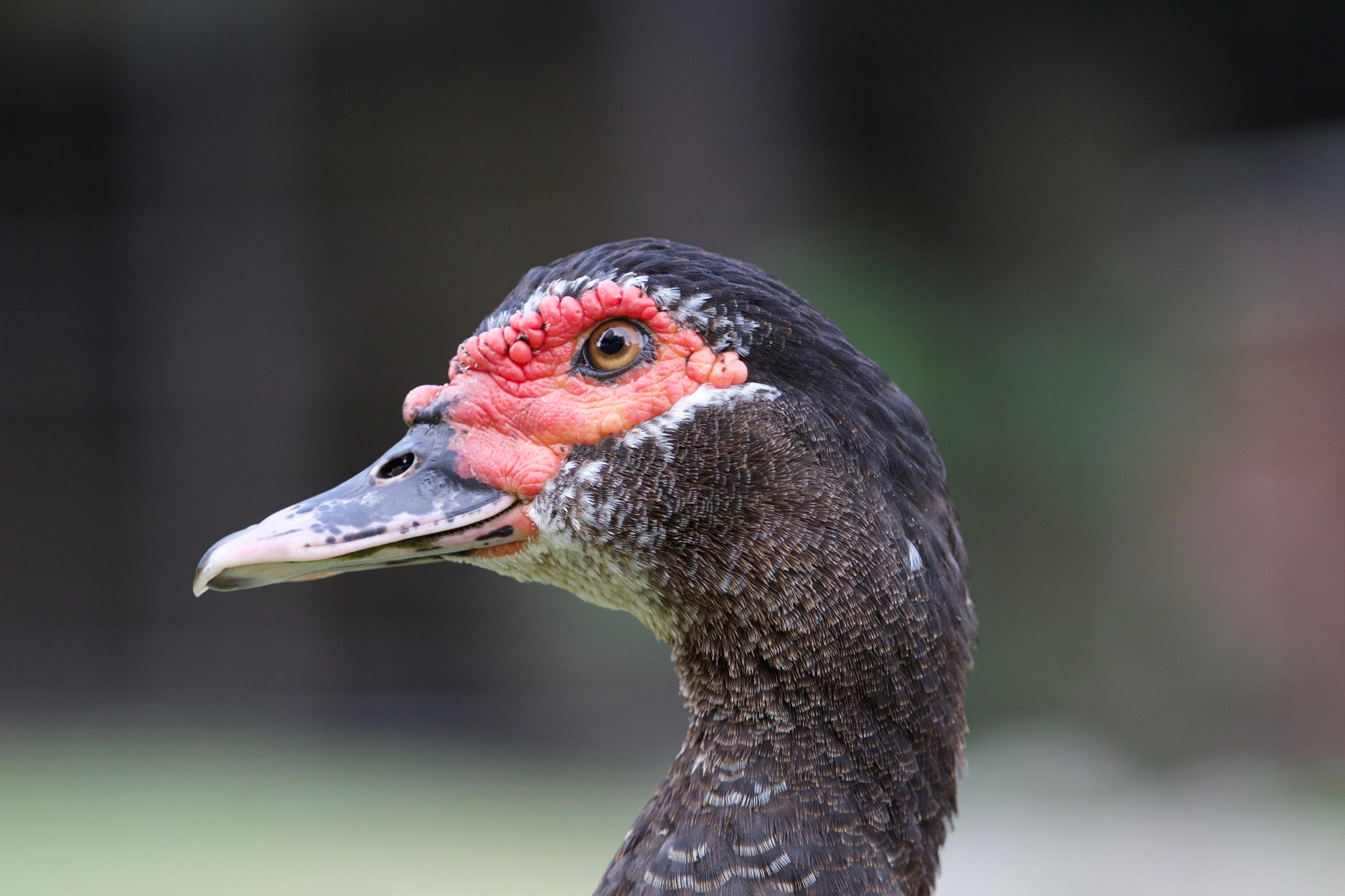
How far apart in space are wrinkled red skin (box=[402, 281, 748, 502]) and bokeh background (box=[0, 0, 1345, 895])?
3353 millimetres

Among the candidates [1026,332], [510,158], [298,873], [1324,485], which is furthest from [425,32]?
[1324,485]

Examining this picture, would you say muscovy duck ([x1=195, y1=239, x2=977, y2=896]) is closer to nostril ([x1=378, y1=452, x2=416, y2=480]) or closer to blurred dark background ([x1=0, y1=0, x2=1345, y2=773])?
nostril ([x1=378, y1=452, x2=416, y2=480])

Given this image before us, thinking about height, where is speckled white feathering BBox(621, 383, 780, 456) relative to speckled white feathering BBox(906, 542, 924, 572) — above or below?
above

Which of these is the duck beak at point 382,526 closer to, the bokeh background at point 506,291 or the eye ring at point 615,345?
the eye ring at point 615,345

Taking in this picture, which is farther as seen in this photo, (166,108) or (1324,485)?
(166,108)

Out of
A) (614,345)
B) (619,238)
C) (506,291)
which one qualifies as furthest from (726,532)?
(506,291)

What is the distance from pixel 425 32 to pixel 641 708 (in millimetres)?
4402

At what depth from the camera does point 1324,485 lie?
18.4ft

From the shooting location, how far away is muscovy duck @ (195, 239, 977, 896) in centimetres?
186

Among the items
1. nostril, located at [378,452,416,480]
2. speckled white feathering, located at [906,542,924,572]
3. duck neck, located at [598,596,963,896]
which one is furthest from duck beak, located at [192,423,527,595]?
speckled white feathering, located at [906,542,924,572]

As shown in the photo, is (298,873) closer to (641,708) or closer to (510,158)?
(641,708)

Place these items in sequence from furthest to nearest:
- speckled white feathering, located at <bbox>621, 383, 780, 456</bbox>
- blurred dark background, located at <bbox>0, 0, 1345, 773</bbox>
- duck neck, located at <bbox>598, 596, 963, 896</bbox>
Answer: blurred dark background, located at <bbox>0, 0, 1345, 773</bbox> → speckled white feathering, located at <bbox>621, 383, 780, 456</bbox> → duck neck, located at <bbox>598, 596, 963, 896</bbox>

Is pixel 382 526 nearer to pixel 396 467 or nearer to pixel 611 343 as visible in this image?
pixel 396 467

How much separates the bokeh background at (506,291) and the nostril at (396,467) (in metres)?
3.42
